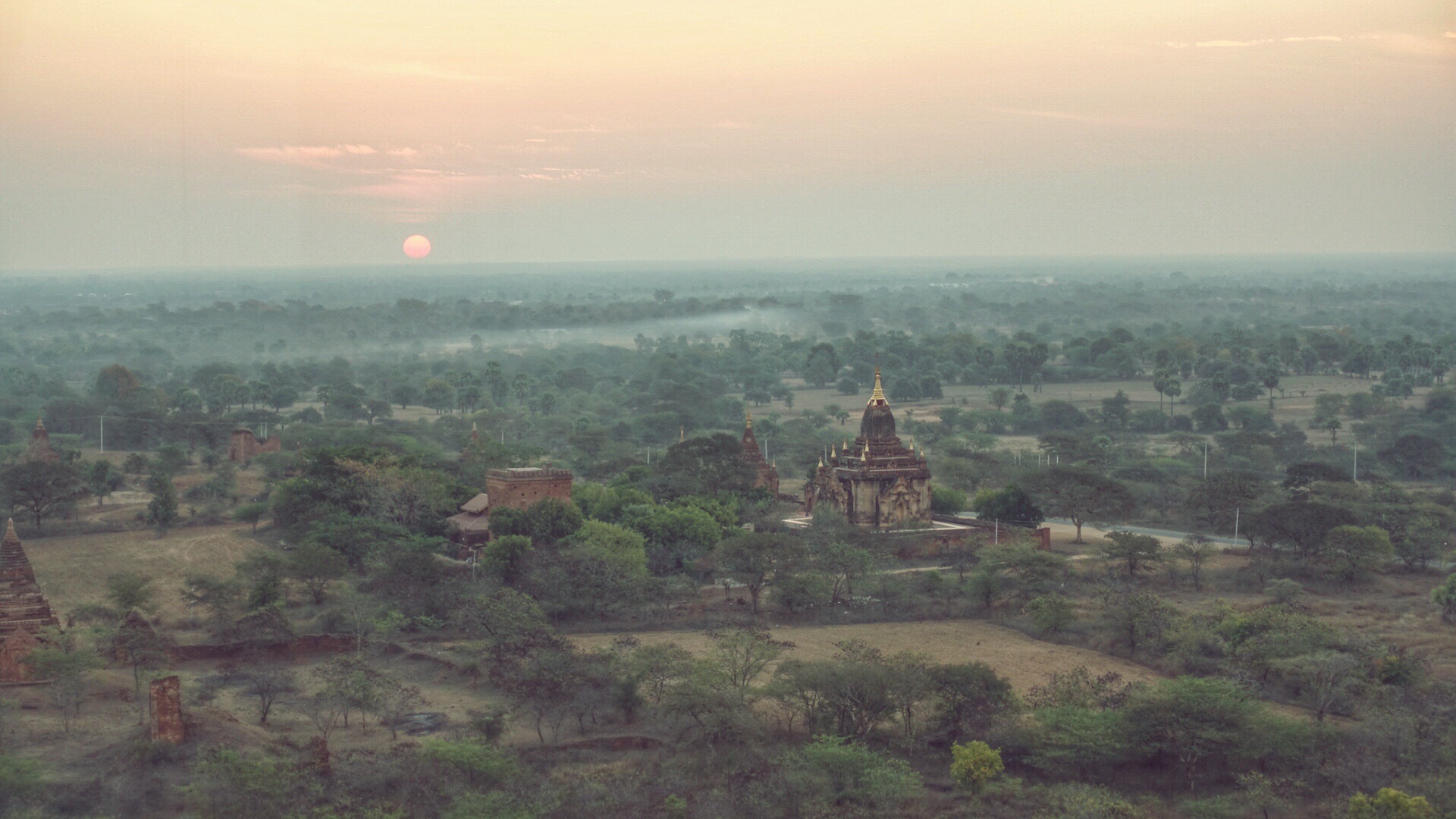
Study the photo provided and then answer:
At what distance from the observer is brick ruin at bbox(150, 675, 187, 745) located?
2497 cm

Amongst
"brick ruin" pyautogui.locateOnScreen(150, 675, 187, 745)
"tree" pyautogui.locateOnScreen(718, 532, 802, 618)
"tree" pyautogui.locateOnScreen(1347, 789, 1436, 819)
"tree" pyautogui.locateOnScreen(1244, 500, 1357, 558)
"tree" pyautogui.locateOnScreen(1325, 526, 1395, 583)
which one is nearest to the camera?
"tree" pyautogui.locateOnScreen(1347, 789, 1436, 819)

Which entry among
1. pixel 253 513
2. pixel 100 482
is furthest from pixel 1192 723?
pixel 100 482

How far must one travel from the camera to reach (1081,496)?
48719 millimetres

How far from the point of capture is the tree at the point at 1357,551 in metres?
41.6

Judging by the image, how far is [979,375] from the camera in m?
115

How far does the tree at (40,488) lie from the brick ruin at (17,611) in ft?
62.3

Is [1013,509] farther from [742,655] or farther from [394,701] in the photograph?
[394,701]

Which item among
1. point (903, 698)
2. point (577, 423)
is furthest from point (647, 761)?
point (577, 423)

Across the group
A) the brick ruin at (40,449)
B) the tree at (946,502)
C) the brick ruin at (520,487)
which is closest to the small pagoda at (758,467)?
the tree at (946,502)

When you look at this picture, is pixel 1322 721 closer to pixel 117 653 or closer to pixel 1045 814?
pixel 1045 814

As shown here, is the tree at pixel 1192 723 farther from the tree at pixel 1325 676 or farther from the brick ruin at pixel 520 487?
the brick ruin at pixel 520 487

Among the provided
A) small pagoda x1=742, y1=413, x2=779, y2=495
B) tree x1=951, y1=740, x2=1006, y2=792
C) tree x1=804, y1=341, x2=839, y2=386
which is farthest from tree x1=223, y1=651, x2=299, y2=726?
tree x1=804, y1=341, x2=839, y2=386

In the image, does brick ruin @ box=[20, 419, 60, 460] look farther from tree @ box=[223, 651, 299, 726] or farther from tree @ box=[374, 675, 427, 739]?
tree @ box=[374, 675, 427, 739]

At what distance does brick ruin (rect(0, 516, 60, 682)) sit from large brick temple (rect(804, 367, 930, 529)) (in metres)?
23.8
